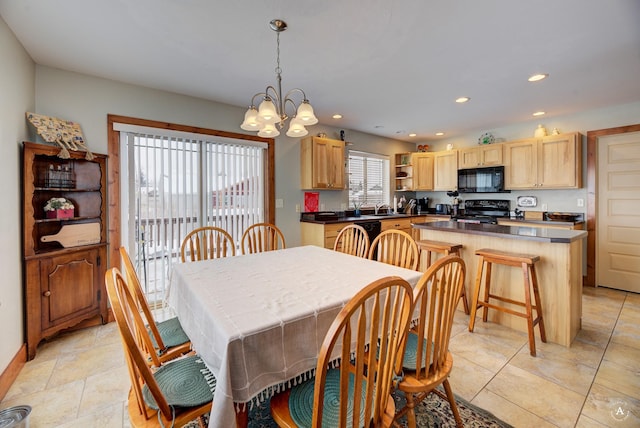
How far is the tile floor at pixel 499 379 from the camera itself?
1.66m

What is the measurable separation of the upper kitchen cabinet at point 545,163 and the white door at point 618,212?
0.30 meters

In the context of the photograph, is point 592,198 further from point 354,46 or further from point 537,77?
point 354,46

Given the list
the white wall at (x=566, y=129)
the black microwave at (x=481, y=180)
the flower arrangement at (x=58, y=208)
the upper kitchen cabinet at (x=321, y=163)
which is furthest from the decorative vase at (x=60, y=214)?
the white wall at (x=566, y=129)

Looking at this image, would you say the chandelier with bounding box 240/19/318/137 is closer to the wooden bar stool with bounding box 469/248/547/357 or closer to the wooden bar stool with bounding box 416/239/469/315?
the wooden bar stool with bounding box 416/239/469/315

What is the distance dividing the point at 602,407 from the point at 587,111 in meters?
4.08

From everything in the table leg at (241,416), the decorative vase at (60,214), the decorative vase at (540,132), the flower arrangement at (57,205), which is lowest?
the table leg at (241,416)

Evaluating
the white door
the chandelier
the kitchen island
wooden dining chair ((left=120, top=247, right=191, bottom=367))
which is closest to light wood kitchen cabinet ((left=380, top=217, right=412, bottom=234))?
the kitchen island

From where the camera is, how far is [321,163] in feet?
14.2

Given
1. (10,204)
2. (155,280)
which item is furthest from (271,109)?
(155,280)

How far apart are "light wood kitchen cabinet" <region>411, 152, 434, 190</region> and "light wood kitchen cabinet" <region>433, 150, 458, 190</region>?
0.09m

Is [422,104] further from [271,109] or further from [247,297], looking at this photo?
[247,297]

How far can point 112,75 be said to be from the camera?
280 centimetres

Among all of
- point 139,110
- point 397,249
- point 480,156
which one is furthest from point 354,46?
point 480,156

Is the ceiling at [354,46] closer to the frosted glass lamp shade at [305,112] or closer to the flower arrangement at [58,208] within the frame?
the frosted glass lamp shade at [305,112]
